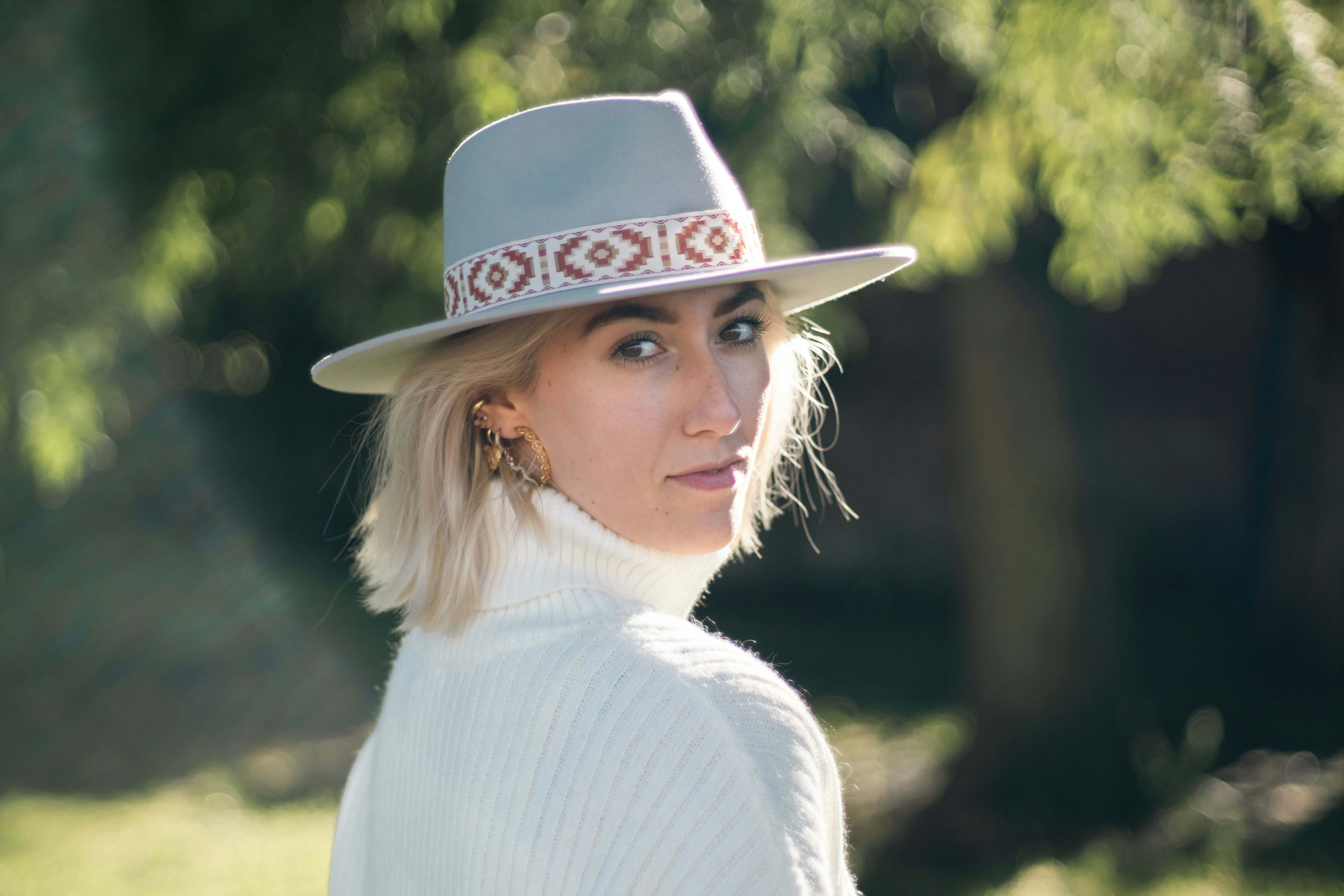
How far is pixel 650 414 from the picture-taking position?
144 cm

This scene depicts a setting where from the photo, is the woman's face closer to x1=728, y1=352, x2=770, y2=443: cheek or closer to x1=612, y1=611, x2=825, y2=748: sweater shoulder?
x1=728, y1=352, x2=770, y2=443: cheek

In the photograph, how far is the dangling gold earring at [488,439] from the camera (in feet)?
5.04

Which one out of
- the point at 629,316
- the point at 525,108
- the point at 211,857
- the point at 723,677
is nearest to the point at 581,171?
the point at 629,316

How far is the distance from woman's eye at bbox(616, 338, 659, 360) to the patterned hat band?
9cm

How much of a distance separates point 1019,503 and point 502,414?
154 inches

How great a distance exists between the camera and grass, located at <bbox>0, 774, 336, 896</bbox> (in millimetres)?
4719

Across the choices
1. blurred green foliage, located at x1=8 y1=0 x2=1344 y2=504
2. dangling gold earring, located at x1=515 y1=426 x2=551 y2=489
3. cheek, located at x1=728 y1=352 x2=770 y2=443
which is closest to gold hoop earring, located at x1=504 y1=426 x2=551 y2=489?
dangling gold earring, located at x1=515 y1=426 x2=551 y2=489

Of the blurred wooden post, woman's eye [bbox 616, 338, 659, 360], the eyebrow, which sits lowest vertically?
the blurred wooden post

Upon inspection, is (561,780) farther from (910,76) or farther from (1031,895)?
(910,76)

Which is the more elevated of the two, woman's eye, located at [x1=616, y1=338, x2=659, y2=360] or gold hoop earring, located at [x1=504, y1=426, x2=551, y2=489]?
woman's eye, located at [x1=616, y1=338, x2=659, y2=360]

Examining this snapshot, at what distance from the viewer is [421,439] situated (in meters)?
1.53

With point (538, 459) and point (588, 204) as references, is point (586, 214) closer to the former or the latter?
point (588, 204)

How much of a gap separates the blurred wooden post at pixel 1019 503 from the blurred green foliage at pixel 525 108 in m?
0.82

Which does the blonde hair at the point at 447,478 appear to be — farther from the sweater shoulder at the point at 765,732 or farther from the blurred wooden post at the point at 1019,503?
the blurred wooden post at the point at 1019,503
